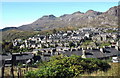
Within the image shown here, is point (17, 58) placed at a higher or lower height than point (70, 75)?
lower

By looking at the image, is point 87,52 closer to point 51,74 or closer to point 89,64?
point 89,64

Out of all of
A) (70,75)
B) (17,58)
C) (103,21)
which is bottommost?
(17,58)

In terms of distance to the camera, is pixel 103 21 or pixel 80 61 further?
pixel 103 21

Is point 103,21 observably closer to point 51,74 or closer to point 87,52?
point 87,52

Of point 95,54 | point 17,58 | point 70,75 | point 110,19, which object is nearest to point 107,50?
point 95,54

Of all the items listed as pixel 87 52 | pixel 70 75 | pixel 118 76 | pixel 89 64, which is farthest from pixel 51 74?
pixel 87 52

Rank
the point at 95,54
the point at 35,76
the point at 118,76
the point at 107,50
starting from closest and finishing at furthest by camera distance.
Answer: the point at 118,76, the point at 35,76, the point at 95,54, the point at 107,50

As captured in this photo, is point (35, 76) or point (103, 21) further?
point (103, 21)

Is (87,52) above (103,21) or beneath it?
beneath

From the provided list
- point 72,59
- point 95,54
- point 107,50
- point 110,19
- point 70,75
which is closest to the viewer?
point 70,75
